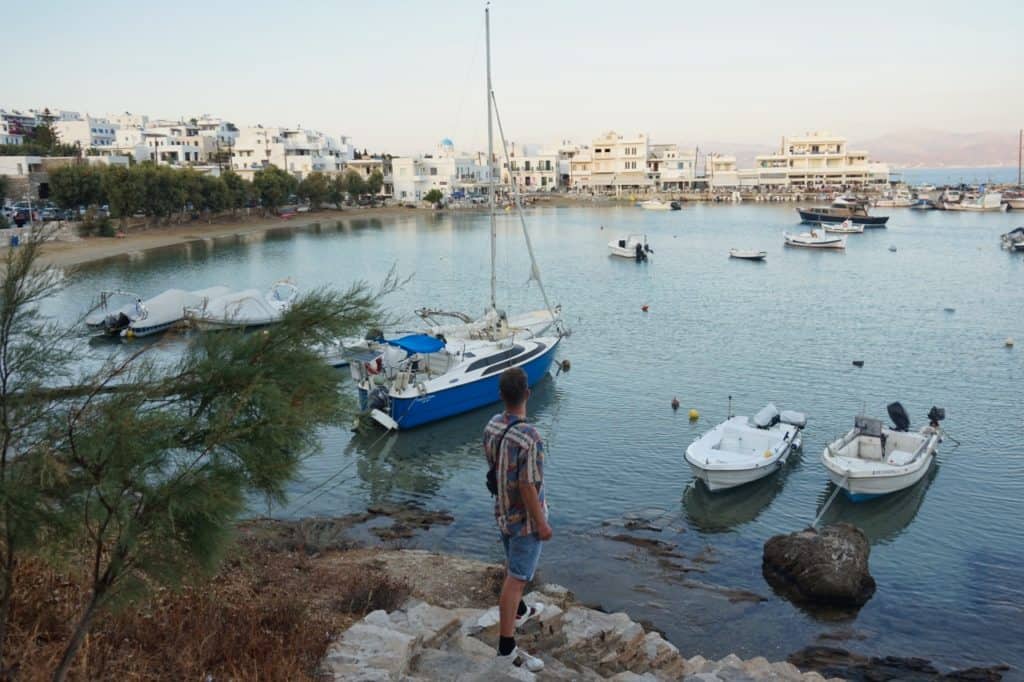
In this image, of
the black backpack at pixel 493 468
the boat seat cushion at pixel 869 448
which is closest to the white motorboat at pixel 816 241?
the boat seat cushion at pixel 869 448

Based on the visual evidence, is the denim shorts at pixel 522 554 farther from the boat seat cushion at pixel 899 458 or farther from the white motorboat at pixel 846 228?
the white motorboat at pixel 846 228

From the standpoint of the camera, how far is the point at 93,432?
4633mm

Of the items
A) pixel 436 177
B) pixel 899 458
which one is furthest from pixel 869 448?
pixel 436 177

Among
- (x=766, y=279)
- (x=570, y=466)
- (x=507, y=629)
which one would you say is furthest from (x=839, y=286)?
(x=507, y=629)

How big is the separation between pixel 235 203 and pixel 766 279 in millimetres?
52112

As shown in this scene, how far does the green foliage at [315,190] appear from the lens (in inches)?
3780

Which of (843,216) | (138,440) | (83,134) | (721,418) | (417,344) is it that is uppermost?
(83,134)

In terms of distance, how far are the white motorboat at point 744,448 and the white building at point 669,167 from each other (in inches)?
5263

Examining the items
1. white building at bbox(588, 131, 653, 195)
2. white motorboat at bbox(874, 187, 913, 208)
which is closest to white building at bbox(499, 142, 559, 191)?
white building at bbox(588, 131, 653, 195)

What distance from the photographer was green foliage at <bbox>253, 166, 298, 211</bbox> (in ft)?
282

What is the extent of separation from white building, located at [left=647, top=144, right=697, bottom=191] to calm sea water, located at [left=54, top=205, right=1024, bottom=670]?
319 feet

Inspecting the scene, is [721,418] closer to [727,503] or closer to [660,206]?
[727,503]

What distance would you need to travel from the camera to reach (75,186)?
60844mm

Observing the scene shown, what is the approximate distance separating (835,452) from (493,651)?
12.4 metres
